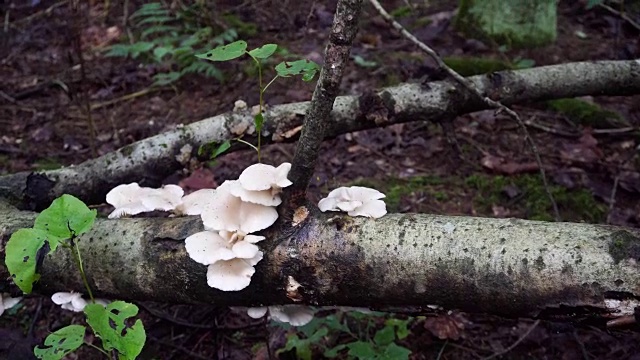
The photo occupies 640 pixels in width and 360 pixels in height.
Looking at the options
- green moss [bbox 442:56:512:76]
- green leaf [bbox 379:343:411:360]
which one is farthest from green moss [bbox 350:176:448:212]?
green moss [bbox 442:56:512:76]

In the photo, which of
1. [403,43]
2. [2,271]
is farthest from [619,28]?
[2,271]

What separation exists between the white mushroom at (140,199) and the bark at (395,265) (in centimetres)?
5

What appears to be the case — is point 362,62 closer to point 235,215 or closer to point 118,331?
point 235,215

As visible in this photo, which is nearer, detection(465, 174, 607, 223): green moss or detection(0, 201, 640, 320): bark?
detection(0, 201, 640, 320): bark

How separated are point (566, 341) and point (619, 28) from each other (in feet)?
14.8

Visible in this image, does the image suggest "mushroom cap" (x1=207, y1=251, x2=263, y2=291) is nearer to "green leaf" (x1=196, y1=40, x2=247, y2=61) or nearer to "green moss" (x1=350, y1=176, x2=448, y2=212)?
"green leaf" (x1=196, y1=40, x2=247, y2=61)

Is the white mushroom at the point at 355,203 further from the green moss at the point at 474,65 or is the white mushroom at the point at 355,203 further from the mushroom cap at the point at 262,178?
the green moss at the point at 474,65

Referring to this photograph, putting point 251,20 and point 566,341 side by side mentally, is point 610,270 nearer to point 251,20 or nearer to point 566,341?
point 566,341

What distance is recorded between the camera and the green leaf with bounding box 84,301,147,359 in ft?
5.52

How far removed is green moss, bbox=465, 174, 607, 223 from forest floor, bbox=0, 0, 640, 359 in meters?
0.01

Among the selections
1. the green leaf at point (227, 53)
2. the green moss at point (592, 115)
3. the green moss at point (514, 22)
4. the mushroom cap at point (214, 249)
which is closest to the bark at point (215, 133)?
the green leaf at point (227, 53)

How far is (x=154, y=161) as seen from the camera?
9.57 ft

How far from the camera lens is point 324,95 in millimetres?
1780

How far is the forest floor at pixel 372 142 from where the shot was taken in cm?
291
